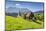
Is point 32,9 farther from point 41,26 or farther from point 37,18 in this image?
point 41,26

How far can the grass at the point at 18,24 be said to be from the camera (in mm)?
1179

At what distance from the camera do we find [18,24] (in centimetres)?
120

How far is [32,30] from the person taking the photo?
1.24m

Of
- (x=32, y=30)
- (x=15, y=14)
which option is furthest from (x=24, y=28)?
(x=15, y=14)

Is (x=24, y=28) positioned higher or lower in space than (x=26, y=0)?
lower

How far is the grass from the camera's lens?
3.87 feet

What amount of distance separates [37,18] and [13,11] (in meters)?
0.34

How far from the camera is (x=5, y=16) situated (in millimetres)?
1172
